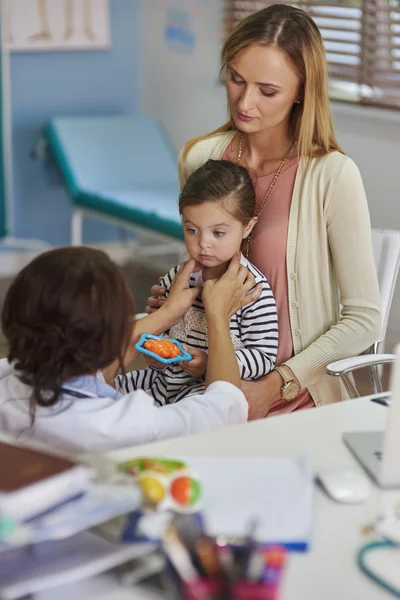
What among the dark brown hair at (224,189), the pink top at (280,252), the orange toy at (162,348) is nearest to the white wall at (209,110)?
the pink top at (280,252)

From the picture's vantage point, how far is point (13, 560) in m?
1.09

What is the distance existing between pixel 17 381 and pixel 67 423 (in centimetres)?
13

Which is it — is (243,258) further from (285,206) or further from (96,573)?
(96,573)

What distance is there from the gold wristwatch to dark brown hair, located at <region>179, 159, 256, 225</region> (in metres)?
0.32

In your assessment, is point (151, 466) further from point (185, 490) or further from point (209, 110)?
point (209, 110)

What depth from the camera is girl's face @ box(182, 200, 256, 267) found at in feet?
6.41

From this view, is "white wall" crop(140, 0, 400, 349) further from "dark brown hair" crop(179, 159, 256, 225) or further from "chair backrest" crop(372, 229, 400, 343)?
"dark brown hair" crop(179, 159, 256, 225)

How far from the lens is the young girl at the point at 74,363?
4.40 feet

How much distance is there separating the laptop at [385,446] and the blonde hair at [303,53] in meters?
0.76

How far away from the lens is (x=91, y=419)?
1.41m

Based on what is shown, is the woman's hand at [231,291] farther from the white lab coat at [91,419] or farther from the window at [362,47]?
the window at [362,47]

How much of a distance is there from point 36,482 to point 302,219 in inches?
44.5

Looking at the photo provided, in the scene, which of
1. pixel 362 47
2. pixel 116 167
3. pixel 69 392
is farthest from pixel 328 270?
pixel 116 167

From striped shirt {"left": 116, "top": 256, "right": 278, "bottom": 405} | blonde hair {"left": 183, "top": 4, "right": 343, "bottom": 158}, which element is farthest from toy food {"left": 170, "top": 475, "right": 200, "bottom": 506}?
blonde hair {"left": 183, "top": 4, "right": 343, "bottom": 158}
